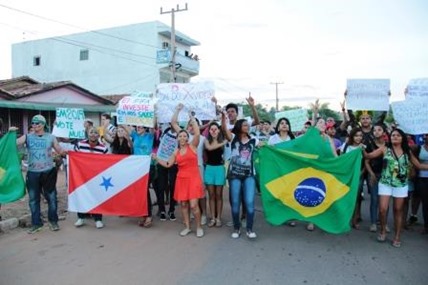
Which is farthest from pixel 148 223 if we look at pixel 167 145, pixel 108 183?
pixel 167 145

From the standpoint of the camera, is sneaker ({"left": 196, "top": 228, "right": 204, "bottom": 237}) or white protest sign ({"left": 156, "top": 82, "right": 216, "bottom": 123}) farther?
white protest sign ({"left": 156, "top": 82, "right": 216, "bottom": 123})

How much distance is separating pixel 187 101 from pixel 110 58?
32986 millimetres

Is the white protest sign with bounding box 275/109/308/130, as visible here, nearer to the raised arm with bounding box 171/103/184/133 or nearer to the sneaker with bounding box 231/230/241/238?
the raised arm with bounding box 171/103/184/133

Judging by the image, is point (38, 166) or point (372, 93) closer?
point (38, 166)

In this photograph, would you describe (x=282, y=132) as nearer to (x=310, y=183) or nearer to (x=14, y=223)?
(x=310, y=183)

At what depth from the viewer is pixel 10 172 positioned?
251 inches

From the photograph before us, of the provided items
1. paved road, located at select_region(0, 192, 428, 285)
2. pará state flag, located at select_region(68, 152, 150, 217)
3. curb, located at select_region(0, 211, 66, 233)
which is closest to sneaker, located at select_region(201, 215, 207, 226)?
paved road, located at select_region(0, 192, 428, 285)

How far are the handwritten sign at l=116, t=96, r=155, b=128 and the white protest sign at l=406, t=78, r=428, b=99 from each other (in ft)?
13.8

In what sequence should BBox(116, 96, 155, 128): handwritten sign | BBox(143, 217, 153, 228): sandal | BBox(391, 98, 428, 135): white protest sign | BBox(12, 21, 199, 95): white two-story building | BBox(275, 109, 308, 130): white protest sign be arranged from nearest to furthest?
BBox(391, 98, 428, 135): white protest sign → BBox(143, 217, 153, 228): sandal → BBox(116, 96, 155, 128): handwritten sign → BBox(275, 109, 308, 130): white protest sign → BBox(12, 21, 199, 95): white two-story building

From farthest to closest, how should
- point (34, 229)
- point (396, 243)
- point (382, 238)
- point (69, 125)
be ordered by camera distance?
1. point (69, 125)
2. point (34, 229)
3. point (382, 238)
4. point (396, 243)

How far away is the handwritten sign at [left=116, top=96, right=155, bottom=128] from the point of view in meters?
6.93

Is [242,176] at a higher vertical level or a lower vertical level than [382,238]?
higher

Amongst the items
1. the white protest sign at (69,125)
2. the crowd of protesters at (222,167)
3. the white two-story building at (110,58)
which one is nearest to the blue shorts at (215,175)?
the crowd of protesters at (222,167)

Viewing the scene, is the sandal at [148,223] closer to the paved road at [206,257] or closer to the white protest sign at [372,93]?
the paved road at [206,257]
